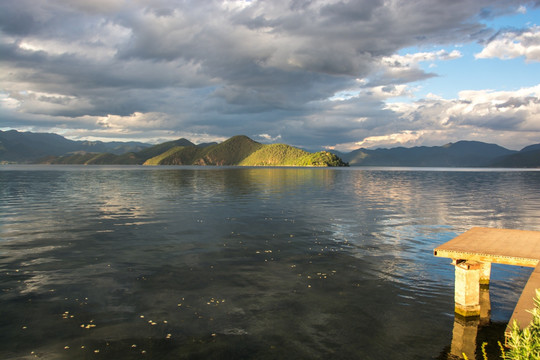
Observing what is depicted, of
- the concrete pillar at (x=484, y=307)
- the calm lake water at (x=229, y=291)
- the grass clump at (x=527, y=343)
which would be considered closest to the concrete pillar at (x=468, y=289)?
the concrete pillar at (x=484, y=307)

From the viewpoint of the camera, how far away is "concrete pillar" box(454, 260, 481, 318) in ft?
46.3

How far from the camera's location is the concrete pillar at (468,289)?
14102 mm

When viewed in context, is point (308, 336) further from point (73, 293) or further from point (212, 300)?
point (73, 293)

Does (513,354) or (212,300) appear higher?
(513,354)

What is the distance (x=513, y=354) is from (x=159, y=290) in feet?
48.8

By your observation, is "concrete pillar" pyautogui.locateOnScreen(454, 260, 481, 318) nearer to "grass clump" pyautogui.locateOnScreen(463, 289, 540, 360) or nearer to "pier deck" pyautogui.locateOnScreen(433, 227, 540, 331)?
"pier deck" pyautogui.locateOnScreen(433, 227, 540, 331)

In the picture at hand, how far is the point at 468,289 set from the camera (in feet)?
46.3

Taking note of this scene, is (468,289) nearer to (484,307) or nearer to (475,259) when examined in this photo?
(475,259)

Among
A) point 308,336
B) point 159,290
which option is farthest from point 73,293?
point 308,336

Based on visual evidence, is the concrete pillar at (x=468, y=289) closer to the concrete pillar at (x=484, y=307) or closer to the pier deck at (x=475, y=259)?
the pier deck at (x=475, y=259)

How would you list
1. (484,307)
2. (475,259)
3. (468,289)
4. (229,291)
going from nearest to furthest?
(468,289) → (475,259) → (484,307) → (229,291)

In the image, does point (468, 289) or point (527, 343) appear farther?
point (468, 289)

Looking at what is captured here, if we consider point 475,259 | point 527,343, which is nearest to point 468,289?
point 475,259

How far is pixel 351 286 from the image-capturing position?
1773cm
